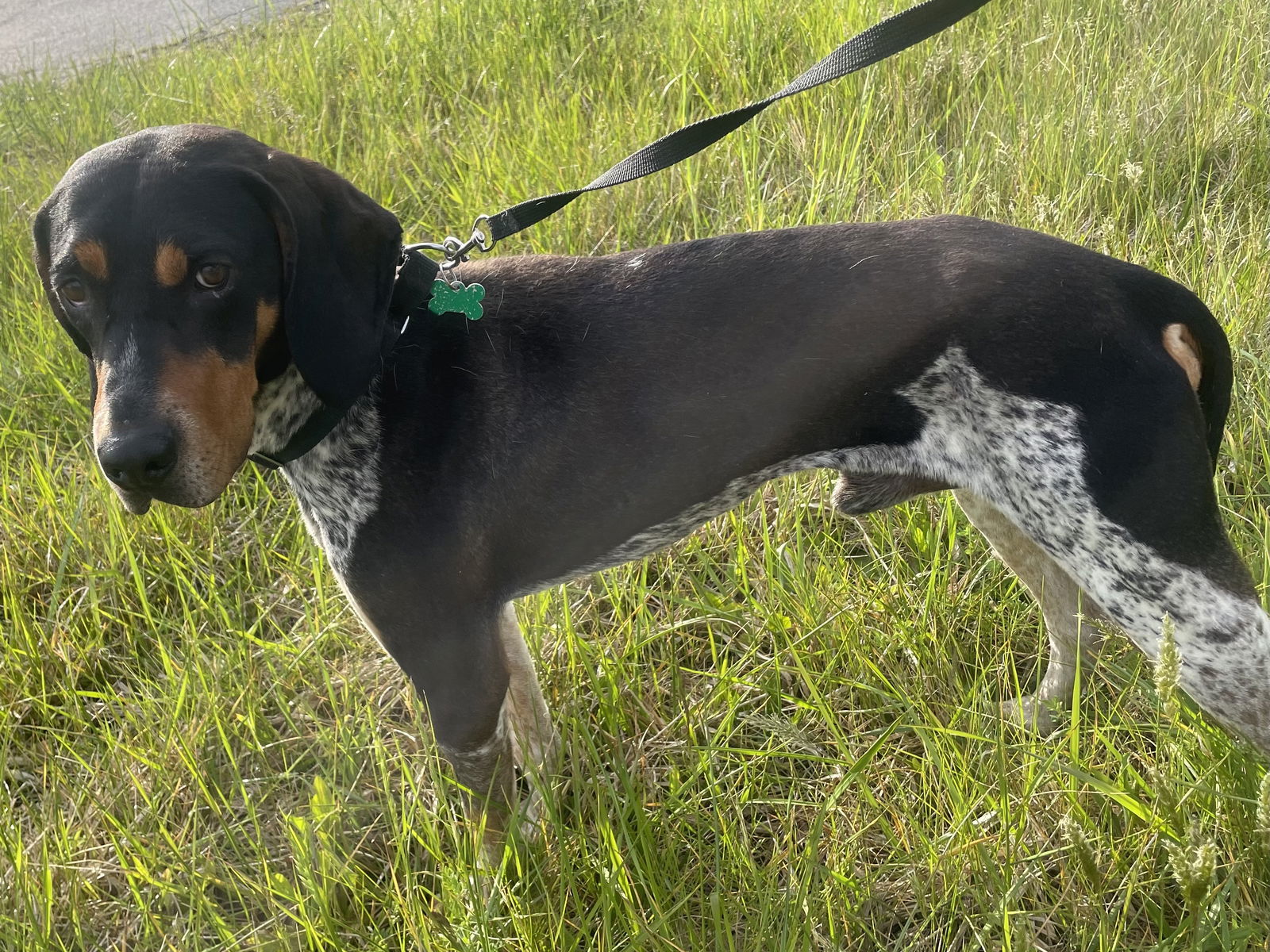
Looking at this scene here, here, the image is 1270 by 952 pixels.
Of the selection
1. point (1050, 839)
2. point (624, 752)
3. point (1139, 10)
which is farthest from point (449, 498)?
point (1139, 10)

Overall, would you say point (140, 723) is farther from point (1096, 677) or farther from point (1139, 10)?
point (1139, 10)

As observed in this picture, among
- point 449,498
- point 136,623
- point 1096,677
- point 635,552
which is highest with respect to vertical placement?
point 449,498

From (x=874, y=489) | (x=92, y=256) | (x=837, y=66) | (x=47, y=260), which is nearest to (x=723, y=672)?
(x=874, y=489)

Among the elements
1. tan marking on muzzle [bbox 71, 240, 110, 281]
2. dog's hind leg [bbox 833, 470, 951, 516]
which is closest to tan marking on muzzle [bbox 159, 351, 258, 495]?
tan marking on muzzle [bbox 71, 240, 110, 281]

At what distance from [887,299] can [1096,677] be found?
4.20ft

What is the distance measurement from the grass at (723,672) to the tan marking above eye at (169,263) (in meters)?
1.17

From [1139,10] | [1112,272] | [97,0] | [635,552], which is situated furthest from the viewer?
[97,0]

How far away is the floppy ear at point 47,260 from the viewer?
8.31ft

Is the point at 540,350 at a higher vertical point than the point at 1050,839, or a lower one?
higher

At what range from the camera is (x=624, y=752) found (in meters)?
3.09

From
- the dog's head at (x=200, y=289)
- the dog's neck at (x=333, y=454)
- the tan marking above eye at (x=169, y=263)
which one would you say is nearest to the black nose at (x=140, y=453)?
the dog's head at (x=200, y=289)

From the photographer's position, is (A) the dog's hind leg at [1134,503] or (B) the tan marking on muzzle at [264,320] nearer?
(A) the dog's hind leg at [1134,503]

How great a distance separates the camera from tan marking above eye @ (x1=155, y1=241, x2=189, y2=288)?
233 cm

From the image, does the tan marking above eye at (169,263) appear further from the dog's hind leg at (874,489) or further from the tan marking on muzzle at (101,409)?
the dog's hind leg at (874,489)
